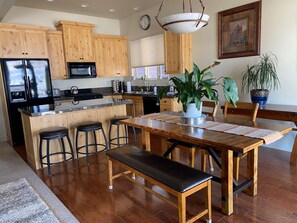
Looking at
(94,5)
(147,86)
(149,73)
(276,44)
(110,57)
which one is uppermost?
(94,5)

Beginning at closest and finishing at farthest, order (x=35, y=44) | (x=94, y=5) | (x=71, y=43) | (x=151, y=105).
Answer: (x=35, y=44)
(x=151, y=105)
(x=94, y=5)
(x=71, y=43)

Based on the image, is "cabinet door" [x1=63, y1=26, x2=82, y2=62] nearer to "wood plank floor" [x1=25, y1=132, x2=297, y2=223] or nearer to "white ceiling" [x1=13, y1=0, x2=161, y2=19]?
"white ceiling" [x1=13, y1=0, x2=161, y2=19]

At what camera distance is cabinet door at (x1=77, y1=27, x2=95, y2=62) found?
5457mm

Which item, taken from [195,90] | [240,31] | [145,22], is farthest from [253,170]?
[145,22]

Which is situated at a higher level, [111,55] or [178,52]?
[111,55]

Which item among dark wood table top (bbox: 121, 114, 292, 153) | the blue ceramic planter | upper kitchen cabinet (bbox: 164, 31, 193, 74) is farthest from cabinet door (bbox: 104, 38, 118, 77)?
the blue ceramic planter

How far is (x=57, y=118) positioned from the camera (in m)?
3.46

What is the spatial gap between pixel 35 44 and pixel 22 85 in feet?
3.07

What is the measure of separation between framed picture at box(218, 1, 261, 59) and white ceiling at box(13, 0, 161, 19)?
1.81 m

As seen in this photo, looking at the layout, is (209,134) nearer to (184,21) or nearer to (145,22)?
(184,21)

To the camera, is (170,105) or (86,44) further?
(86,44)

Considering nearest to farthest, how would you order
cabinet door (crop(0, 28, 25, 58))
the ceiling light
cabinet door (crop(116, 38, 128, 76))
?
the ceiling light → cabinet door (crop(0, 28, 25, 58)) → cabinet door (crop(116, 38, 128, 76))

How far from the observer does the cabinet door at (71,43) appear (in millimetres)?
5215

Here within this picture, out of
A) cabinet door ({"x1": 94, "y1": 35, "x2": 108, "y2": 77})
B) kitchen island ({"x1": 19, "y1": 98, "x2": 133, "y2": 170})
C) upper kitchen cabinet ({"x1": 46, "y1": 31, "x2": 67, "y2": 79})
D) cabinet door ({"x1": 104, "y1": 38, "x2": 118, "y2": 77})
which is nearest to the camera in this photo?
kitchen island ({"x1": 19, "y1": 98, "x2": 133, "y2": 170})
